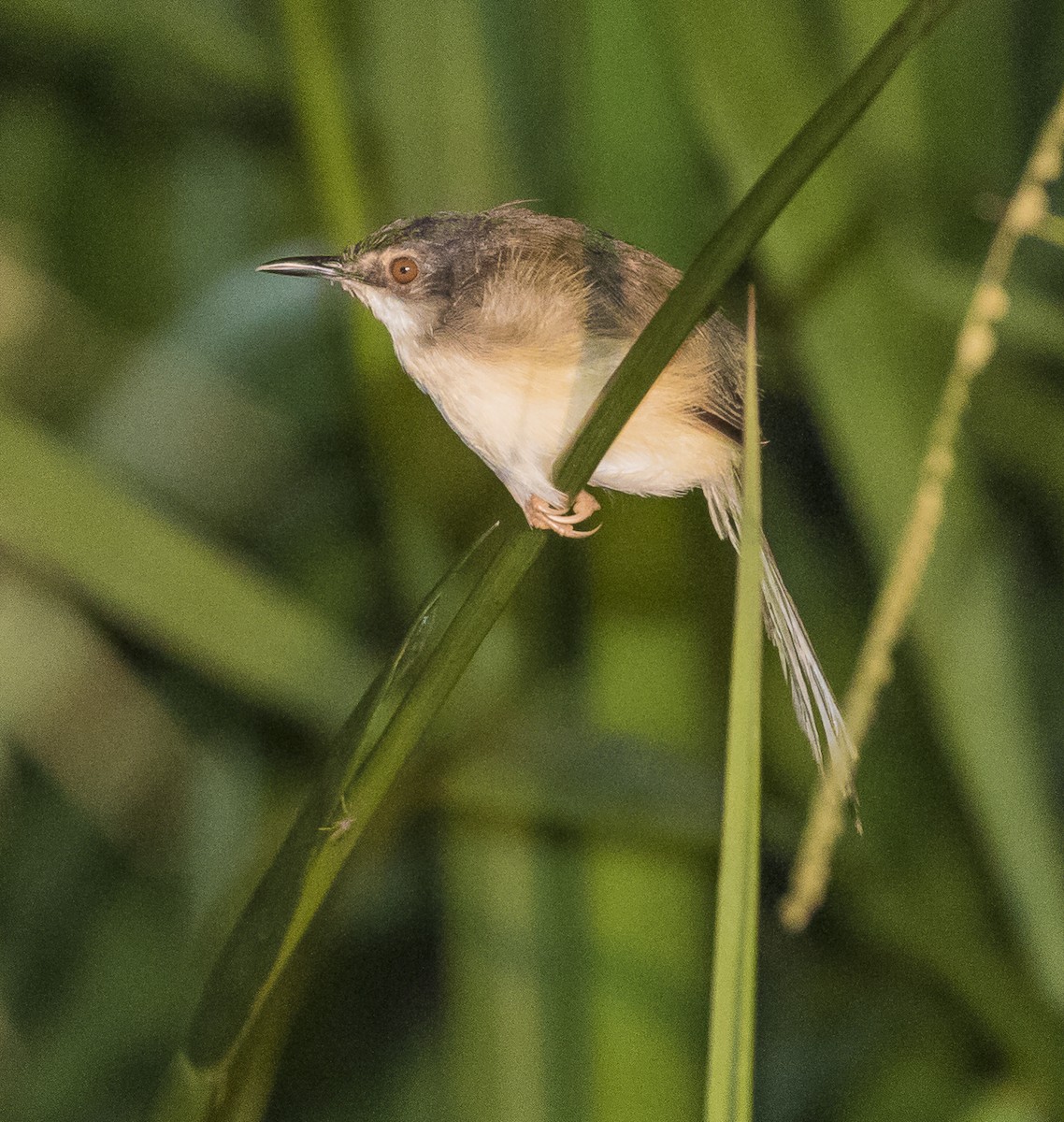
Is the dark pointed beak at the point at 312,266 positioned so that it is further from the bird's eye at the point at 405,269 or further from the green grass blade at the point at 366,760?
the green grass blade at the point at 366,760

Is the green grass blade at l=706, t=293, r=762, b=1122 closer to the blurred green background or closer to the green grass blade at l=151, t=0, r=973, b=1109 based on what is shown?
the green grass blade at l=151, t=0, r=973, b=1109

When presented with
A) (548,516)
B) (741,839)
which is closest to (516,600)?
(548,516)

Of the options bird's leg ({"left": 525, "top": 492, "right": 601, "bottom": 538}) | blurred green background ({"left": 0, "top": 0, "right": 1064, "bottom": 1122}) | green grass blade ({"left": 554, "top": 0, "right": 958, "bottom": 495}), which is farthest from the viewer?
blurred green background ({"left": 0, "top": 0, "right": 1064, "bottom": 1122})

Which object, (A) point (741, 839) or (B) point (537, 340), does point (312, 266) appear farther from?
(A) point (741, 839)

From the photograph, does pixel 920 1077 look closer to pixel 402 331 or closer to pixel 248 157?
pixel 402 331

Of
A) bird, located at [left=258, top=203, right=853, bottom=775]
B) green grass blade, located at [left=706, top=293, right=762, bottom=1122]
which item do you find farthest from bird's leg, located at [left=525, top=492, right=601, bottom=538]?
green grass blade, located at [left=706, top=293, right=762, bottom=1122]

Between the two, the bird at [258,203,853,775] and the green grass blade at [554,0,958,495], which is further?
the bird at [258,203,853,775]
